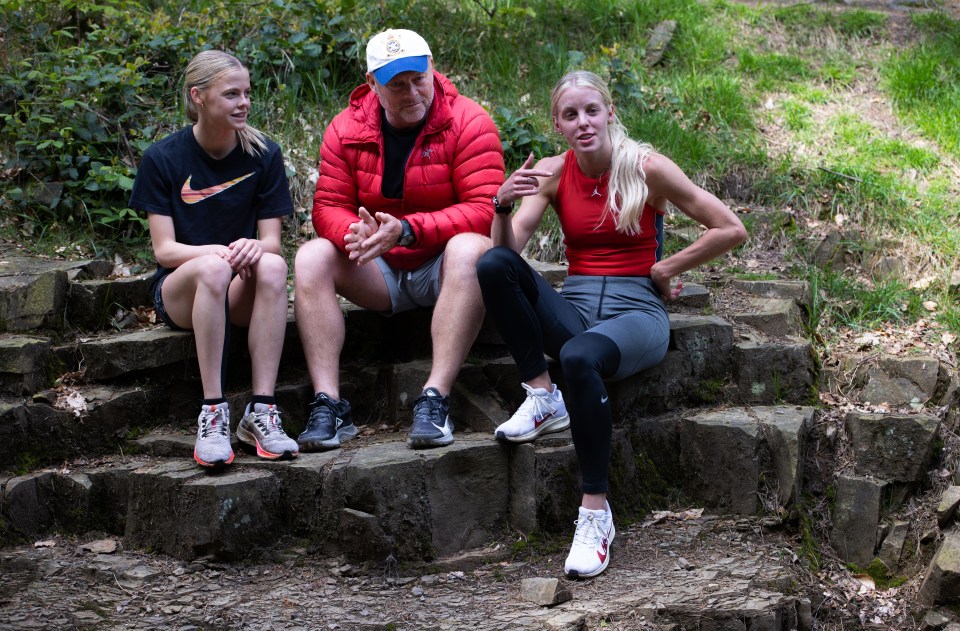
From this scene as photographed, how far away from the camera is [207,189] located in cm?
368

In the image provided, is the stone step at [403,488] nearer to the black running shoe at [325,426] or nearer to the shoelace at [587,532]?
the black running shoe at [325,426]

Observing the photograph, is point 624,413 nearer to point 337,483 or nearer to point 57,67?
point 337,483

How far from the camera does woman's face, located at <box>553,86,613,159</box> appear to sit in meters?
3.43

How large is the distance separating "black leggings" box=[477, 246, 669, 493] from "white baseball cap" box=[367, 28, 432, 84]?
78 centimetres

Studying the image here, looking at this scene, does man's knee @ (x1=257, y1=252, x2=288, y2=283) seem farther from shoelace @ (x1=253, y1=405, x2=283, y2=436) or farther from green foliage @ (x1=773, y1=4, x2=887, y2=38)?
green foliage @ (x1=773, y1=4, x2=887, y2=38)

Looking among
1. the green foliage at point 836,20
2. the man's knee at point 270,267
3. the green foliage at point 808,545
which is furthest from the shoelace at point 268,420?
the green foliage at point 836,20

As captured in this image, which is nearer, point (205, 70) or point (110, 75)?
point (205, 70)

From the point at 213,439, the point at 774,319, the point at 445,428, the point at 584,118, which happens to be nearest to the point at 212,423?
the point at 213,439

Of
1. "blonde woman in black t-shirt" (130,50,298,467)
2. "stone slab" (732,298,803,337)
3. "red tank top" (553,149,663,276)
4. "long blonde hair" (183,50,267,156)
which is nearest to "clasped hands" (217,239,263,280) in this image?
"blonde woman in black t-shirt" (130,50,298,467)

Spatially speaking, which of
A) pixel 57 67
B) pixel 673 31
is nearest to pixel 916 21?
pixel 673 31

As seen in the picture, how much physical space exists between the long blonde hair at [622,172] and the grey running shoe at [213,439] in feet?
5.46

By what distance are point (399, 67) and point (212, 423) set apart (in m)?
1.51

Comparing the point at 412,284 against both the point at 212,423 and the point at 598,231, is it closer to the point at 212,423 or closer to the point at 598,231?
the point at 598,231

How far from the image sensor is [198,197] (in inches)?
145
